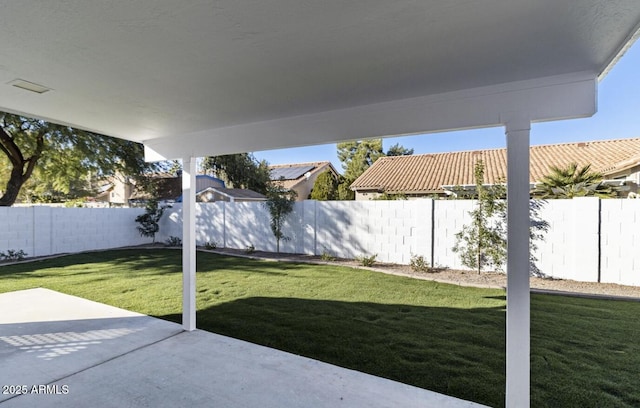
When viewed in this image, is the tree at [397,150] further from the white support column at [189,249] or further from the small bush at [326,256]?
the white support column at [189,249]

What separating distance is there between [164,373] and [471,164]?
12693mm

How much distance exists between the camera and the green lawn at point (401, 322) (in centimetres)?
297

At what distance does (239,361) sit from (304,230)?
20.8ft

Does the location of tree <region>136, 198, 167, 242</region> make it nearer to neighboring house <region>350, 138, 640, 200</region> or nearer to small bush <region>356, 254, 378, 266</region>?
neighboring house <region>350, 138, 640, 200</region>

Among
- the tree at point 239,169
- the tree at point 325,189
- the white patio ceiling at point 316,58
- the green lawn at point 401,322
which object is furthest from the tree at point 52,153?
the tree at point 239,169

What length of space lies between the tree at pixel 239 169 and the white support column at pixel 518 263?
18.2m

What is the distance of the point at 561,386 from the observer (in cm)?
284

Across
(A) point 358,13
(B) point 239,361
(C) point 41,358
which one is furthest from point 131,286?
(A) point 358,13

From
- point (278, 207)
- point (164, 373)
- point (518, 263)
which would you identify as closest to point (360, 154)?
point (278, 207)

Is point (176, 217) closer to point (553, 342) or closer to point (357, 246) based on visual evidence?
point (357, 246)

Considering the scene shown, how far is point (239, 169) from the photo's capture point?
66.7ft

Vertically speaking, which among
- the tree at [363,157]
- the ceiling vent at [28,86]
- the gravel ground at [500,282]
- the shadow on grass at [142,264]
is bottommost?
the shadow on grass at [142,264]

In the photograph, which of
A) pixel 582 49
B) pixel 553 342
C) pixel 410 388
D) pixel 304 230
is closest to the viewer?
pixel 582 49

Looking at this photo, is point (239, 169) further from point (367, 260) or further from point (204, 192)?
point (367, 260)
